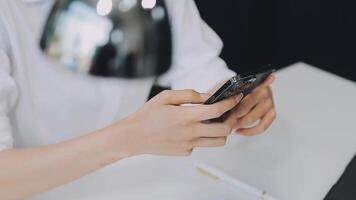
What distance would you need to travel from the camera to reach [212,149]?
93cm

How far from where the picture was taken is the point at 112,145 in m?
0.67

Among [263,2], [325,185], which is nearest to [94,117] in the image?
[325,185]

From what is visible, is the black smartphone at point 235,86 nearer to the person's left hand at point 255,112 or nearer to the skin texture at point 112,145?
the skin texture at point 112,145

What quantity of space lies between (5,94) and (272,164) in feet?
1.71

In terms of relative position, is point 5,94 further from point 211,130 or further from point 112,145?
point 211,130

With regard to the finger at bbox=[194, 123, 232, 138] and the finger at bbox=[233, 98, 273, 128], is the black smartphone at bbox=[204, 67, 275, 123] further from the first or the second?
the finger at bbox=[233, 98, 273, 128]

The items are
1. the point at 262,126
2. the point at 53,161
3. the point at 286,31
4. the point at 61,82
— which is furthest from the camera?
the point at 286,31

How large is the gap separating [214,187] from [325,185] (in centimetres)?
22

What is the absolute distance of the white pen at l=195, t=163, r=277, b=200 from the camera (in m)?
0.82

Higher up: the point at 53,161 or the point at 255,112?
the point at 53,161

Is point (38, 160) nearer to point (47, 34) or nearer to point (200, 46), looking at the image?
point (47, 34)

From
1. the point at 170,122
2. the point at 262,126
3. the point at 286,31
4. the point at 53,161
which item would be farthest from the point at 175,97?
the point at 286,31

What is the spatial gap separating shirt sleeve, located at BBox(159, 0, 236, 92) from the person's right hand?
290 mm

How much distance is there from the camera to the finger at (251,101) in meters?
0.88
